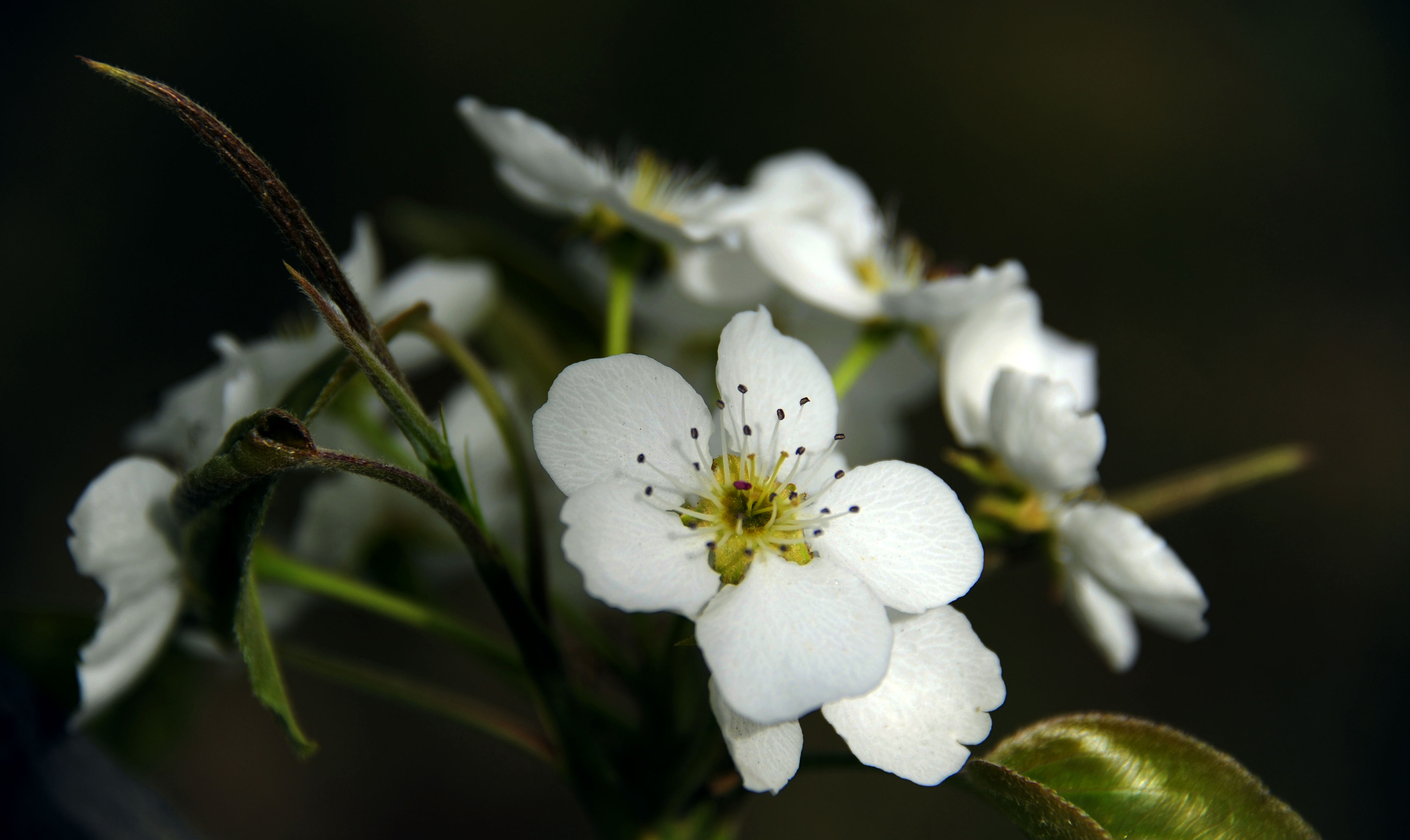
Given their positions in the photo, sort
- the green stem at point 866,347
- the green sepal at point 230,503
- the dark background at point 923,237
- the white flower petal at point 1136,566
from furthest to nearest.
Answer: the dark background at point 923,237
the green stem at point 866,347
the white flower petal at point 1136,566
the green sepal at point 230,503

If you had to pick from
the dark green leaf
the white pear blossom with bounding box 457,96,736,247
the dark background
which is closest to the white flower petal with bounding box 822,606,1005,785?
the white pear blossom with bounding box 457,96,736,247

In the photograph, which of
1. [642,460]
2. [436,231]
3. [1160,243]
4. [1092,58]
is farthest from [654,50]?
[642,460]

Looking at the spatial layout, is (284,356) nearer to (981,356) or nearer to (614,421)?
(614,421)

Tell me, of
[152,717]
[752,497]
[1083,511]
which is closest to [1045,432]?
[1083,511]

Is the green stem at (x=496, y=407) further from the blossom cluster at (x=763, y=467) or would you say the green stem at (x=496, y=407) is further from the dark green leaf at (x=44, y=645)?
the dark green leaf at (x=44, y=645)

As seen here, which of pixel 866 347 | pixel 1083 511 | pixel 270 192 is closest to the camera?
pixel 270 192

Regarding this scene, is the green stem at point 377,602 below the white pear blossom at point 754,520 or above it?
below

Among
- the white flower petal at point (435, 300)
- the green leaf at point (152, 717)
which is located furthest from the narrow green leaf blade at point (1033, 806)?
the green leaf at point (152, 717)
